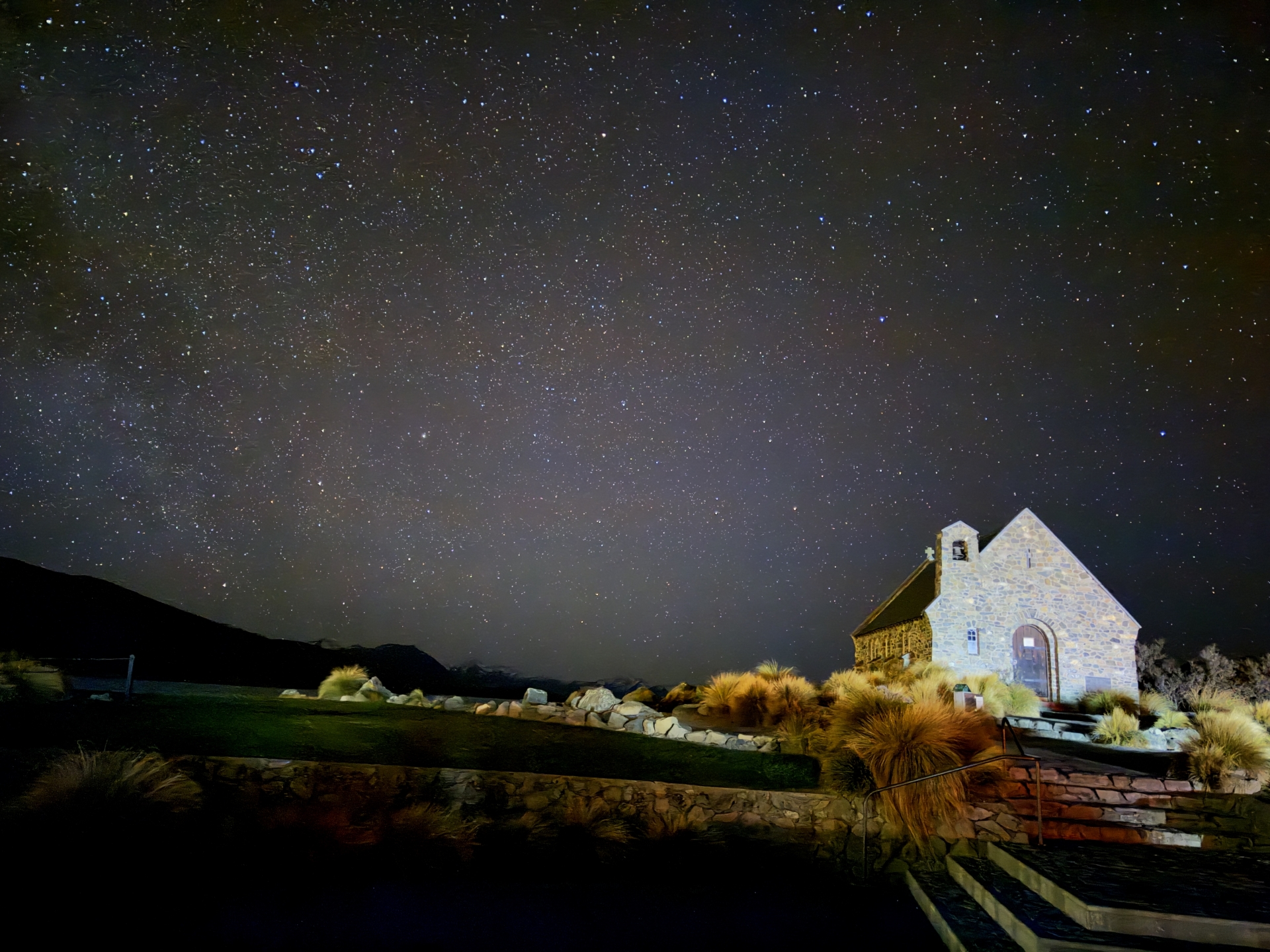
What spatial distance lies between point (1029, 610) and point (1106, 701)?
386 centimetres

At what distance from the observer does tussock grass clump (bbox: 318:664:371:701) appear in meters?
19.7

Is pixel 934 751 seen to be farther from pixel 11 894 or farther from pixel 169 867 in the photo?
pixel 11 894

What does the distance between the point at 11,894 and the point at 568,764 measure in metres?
6.56

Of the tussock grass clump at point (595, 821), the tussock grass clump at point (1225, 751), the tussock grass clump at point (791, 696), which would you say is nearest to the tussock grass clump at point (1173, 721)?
the tussock grass clump at point (1225, 751)

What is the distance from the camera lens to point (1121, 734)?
16328 mm

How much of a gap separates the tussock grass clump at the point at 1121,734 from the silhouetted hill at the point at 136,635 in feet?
200

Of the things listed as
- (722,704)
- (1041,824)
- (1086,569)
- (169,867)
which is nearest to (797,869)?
(1041,824)

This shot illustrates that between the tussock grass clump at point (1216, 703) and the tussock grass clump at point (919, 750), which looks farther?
the tussock grass clump at point (1216, 703)

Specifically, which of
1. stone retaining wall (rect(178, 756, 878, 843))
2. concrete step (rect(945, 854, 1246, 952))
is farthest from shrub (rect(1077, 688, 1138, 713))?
concrete step (rect(945, 854, 1246, 952))

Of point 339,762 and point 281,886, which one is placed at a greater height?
point 339,762

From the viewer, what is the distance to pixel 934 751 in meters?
9.57

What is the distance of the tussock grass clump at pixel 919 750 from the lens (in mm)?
9133

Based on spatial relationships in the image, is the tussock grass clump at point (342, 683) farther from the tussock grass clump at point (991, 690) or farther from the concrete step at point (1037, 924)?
the tussock grass clump at point (991, 690)

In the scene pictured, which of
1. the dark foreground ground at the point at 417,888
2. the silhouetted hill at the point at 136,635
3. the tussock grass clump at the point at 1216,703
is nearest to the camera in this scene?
the dark foreground ground at the point at 417,888
